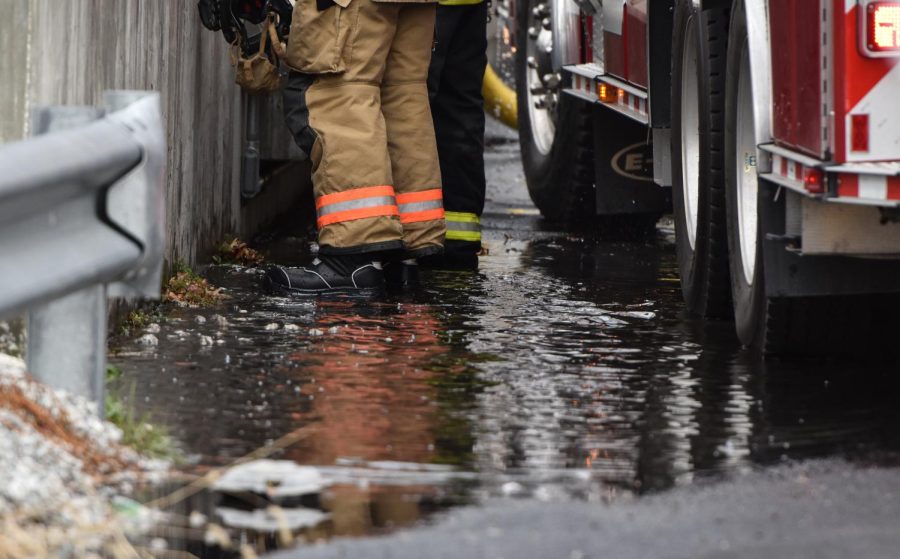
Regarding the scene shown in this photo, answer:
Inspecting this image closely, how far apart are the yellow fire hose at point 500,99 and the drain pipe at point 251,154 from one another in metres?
4.64

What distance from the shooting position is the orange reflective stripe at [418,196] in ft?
24.2

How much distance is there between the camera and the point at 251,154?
8.46 meters

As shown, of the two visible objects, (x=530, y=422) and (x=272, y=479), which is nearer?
(x=272, y=479)

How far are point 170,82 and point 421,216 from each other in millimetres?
1191

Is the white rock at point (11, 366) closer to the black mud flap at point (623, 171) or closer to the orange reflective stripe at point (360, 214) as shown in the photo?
the orange reflective stripe at point (360, 214)

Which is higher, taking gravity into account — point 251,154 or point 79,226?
point 251,154

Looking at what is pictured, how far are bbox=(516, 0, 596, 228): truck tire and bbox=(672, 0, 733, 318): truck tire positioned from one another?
7.43 feet

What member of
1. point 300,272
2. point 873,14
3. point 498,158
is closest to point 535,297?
point 300,272

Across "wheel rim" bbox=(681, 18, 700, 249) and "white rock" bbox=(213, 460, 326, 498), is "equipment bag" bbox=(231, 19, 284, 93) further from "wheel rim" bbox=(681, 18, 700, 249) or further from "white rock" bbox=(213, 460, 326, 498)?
"white rock" bbox=(213, 460, 326, 498)

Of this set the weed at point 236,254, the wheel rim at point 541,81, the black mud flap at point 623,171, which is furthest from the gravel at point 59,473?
the wheel rim at point 541,81

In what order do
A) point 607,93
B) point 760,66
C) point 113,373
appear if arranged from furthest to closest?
point 607,93 < point 760,66 < point 113,373

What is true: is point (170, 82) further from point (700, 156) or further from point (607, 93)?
point (607, 93)

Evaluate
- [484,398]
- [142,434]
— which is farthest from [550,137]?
[142,434]

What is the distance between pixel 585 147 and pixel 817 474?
5235mm
